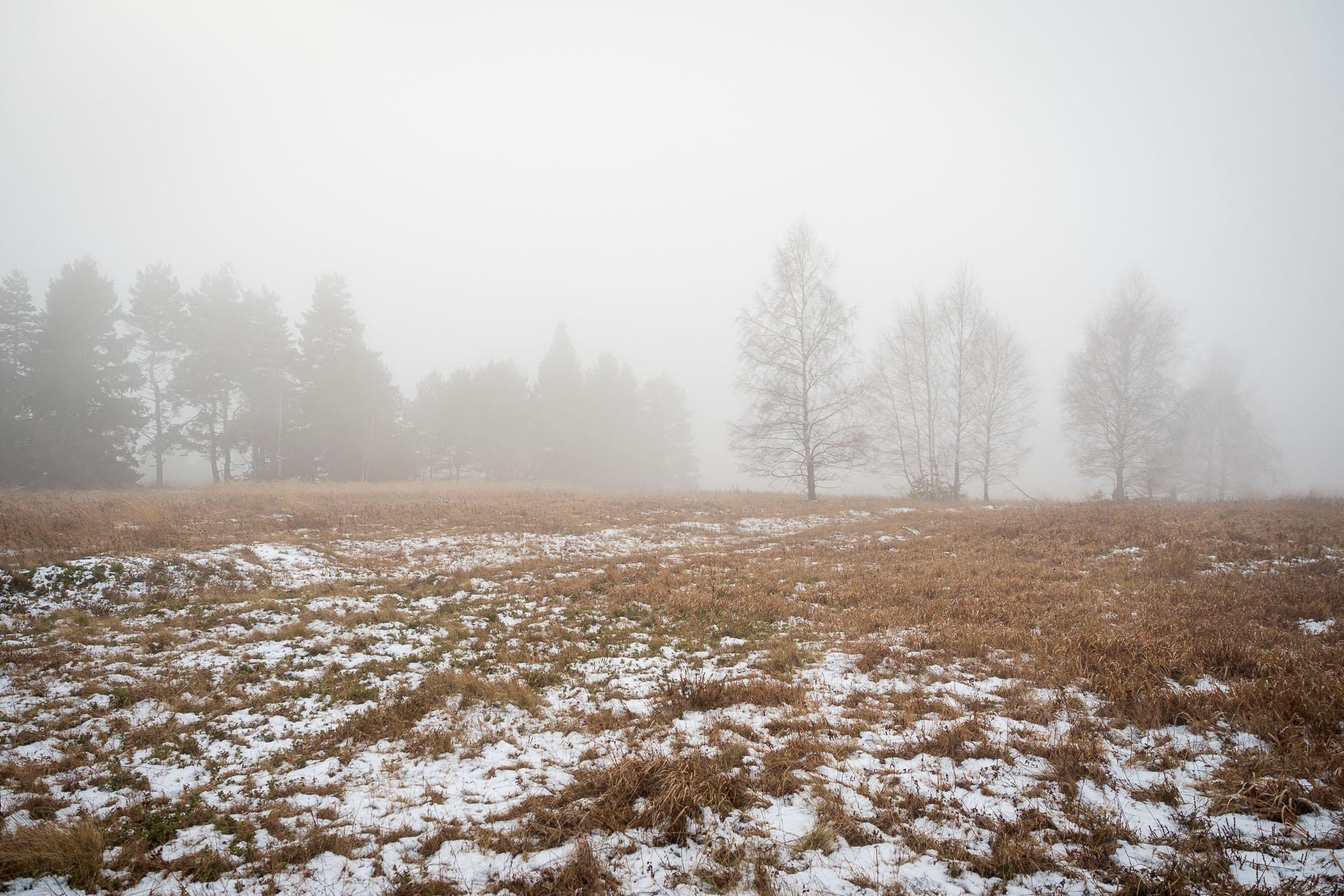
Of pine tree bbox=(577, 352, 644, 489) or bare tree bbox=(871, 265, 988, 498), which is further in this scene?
pine tree bbox=(577, 352, 644, 489)

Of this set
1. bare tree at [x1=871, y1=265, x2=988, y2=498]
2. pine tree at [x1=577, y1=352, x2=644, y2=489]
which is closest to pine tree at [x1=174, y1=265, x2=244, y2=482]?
pine tree at [x1=577, y1=352, x2=644, y2=489]

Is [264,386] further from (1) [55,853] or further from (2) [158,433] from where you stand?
(1) [55,853]

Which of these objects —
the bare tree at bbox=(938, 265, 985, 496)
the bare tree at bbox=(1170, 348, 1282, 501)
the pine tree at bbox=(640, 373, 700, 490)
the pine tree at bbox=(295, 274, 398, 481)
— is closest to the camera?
the bare tree at bbox=(938, 265, 985, 496)

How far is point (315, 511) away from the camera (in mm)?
17391

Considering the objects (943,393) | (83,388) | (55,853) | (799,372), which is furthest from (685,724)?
(83,388)

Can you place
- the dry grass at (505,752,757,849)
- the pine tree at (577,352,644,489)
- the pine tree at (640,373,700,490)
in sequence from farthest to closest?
the pine tree at (640,373,700,490)
the pine tree at (577,352,644,489)
the dry grass at (505,752,757,849)

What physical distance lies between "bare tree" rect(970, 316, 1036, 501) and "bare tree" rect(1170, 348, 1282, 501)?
57.9ft

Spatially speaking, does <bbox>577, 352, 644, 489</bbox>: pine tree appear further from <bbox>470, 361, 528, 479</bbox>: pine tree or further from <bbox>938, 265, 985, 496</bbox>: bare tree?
<bbox>938, 265, 985, 496</bbox>: bare tree

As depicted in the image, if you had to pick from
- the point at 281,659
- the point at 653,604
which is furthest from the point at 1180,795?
the point at 281,659

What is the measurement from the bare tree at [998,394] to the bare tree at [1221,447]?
17.6m

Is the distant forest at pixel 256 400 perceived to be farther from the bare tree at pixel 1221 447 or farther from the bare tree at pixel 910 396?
the bare tree at pixel 1221 447

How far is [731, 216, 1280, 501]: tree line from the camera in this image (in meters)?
23.3

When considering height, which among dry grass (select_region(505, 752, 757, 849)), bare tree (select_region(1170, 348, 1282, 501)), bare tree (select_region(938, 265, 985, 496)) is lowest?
dry grass (select_region(505, 752, 757, 849))

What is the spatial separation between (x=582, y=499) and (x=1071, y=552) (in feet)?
57.4
